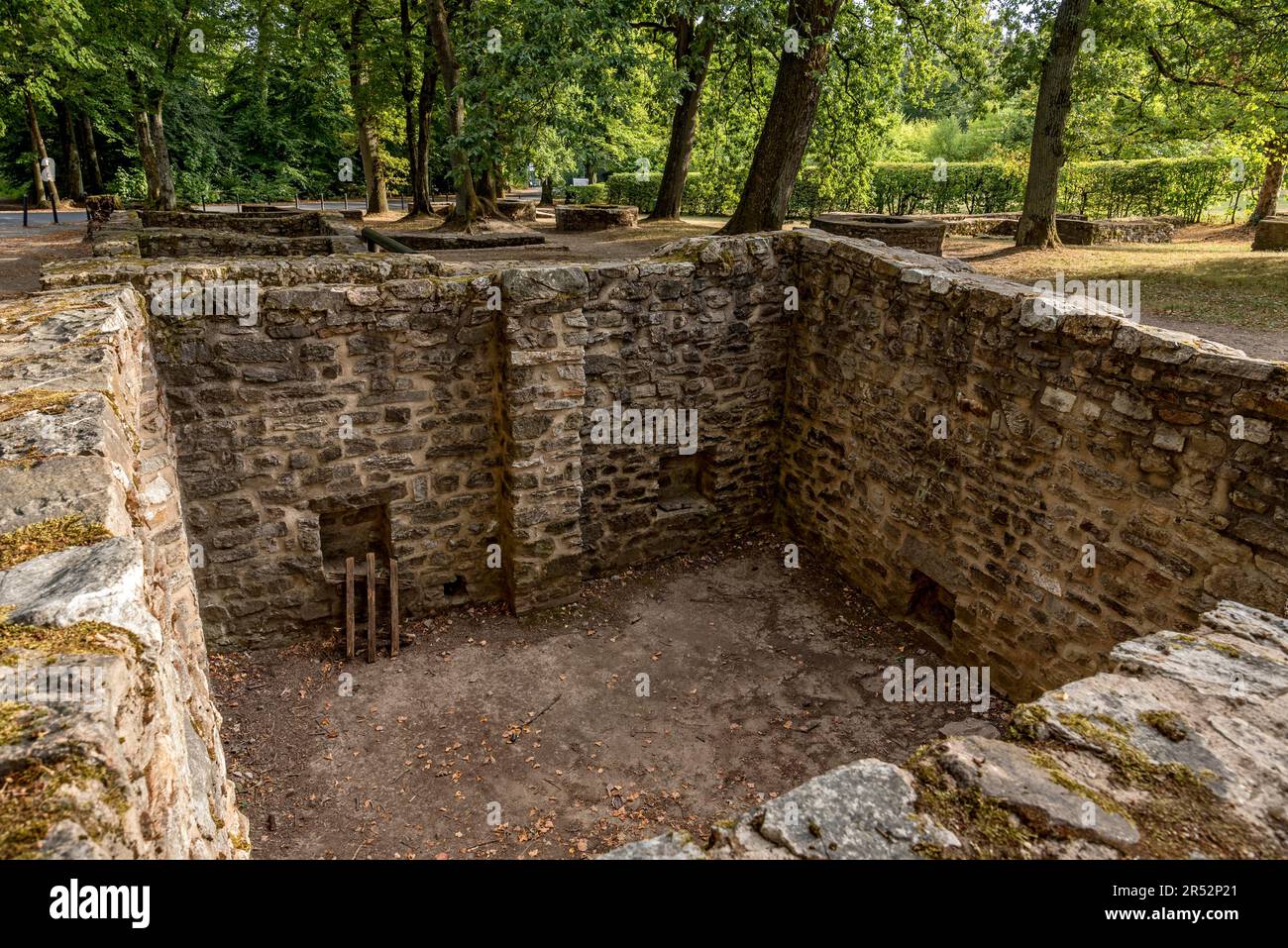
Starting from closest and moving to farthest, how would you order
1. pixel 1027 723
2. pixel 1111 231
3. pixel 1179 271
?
pixel 1027 723
pixel 1179 271
pixel 1111 231

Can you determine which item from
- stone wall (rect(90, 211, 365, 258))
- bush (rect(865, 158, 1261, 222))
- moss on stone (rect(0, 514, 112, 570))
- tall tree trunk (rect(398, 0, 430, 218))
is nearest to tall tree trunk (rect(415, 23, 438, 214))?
tall tree trunk (rect(398, 0, 430, 218))

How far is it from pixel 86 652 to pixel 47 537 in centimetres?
74

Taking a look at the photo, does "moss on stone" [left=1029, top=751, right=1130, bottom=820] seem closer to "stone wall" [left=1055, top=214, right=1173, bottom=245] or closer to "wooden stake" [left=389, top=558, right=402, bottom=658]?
"wooden stake" [left=389, top=558, right=402, bottom=658]

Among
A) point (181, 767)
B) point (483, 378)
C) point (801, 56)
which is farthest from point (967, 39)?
point (181, 767)

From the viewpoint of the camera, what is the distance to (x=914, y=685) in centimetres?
658

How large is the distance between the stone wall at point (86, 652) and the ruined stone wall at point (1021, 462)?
5268 millimetres

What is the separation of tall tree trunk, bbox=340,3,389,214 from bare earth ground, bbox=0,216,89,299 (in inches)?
280

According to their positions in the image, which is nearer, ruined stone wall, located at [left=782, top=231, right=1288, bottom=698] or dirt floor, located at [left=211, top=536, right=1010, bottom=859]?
ruined stone wall, located at [left=782, top=231, right=1288, bottom=698]

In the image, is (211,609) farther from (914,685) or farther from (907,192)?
(907,192)

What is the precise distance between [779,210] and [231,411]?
877 cm

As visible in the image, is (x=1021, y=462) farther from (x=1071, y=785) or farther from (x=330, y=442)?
(x=330, y=442)

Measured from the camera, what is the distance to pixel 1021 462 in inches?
233

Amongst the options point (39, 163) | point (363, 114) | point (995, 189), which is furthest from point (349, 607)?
point (39, 163)

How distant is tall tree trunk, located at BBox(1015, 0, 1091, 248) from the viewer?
1264 centimetres
